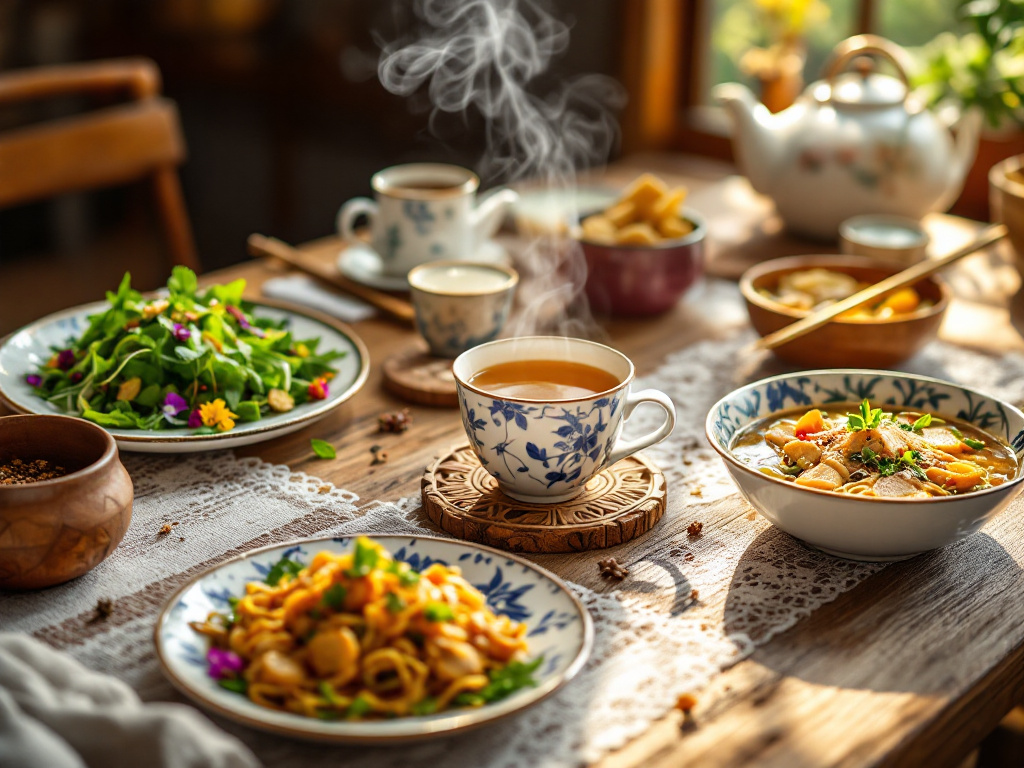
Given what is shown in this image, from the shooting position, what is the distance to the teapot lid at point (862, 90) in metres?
2.10

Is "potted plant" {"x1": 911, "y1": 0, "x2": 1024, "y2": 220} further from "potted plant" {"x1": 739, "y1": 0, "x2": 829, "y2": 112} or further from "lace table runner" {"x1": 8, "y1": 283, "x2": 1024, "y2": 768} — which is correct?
"lace table runner" {"x1": 8, "y1": 283, "x2": 1024, "y2": 768}

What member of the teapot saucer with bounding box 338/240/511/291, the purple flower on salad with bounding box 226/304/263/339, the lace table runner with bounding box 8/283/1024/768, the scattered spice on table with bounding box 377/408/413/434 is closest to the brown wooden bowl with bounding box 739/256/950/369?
the lace table runner with bounding box 8/283/1024/768

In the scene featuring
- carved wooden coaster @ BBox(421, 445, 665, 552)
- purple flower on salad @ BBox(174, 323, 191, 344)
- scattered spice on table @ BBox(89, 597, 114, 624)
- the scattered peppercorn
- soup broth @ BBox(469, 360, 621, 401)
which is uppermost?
purple flower on salad @ BBox(174, 323, 191, 344)

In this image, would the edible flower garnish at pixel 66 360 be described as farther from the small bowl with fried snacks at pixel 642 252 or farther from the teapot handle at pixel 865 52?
the teapot handle at pixel 865 52

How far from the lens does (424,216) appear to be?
74.1 inches

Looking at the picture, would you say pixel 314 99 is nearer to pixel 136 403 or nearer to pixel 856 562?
pixel 136 403


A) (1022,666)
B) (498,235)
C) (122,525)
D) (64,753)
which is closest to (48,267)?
(498,235)

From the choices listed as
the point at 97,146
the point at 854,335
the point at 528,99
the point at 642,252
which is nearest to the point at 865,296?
the point at 854,335

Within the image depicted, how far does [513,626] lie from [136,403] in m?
0.68

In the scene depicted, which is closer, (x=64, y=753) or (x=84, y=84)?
Answer: (x=64, y=753)

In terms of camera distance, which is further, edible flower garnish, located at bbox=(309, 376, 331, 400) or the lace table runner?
edible flower garnish, located at bbox=(309, 376, 331, 400)

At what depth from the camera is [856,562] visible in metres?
1.14

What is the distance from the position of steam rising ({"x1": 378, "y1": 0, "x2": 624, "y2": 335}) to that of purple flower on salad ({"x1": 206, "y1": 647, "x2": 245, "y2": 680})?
3.18 feet

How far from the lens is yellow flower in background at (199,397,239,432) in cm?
134
